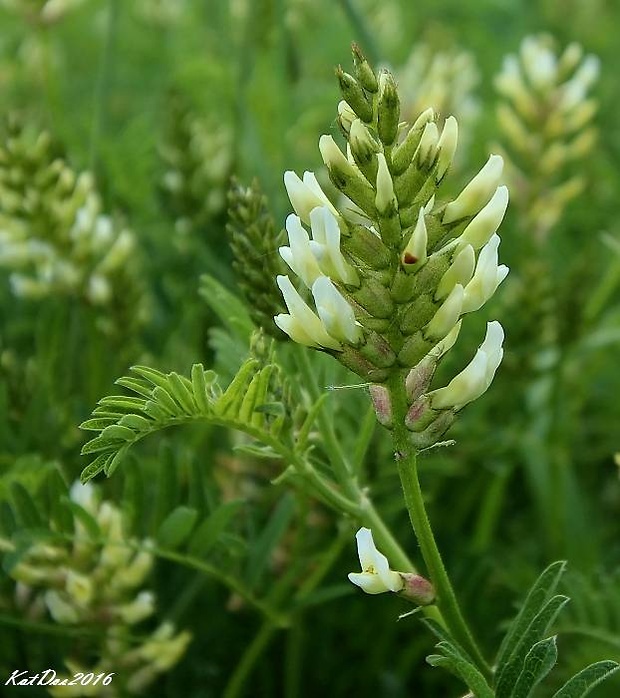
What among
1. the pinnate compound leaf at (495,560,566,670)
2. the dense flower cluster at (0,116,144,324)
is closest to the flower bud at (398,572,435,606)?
the pinnate compound leaf at (495,560,566,670)

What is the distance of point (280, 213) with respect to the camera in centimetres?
230

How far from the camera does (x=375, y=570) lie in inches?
43.3

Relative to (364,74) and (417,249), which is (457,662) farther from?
(364,74)

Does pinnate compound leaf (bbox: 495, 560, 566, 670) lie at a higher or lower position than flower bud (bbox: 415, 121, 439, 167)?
lower

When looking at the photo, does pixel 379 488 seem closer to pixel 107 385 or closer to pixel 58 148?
pixel 107 385

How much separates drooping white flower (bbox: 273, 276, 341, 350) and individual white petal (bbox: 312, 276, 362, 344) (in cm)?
3

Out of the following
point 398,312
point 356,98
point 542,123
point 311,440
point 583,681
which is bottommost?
point 583,681

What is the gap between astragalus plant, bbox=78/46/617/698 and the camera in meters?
1.08

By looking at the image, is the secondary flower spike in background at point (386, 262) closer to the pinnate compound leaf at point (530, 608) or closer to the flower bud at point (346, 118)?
the flower bud at point (346, 118)

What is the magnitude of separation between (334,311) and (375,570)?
253 millimetres

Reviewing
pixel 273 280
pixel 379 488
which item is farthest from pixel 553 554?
pixel 273 280

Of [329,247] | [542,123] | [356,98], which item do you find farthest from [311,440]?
[542,123]

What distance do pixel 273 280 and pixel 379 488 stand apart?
0.67 metres

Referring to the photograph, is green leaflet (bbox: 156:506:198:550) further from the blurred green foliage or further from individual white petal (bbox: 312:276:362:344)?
individual white petal (bbox: 312:276:362:344)
